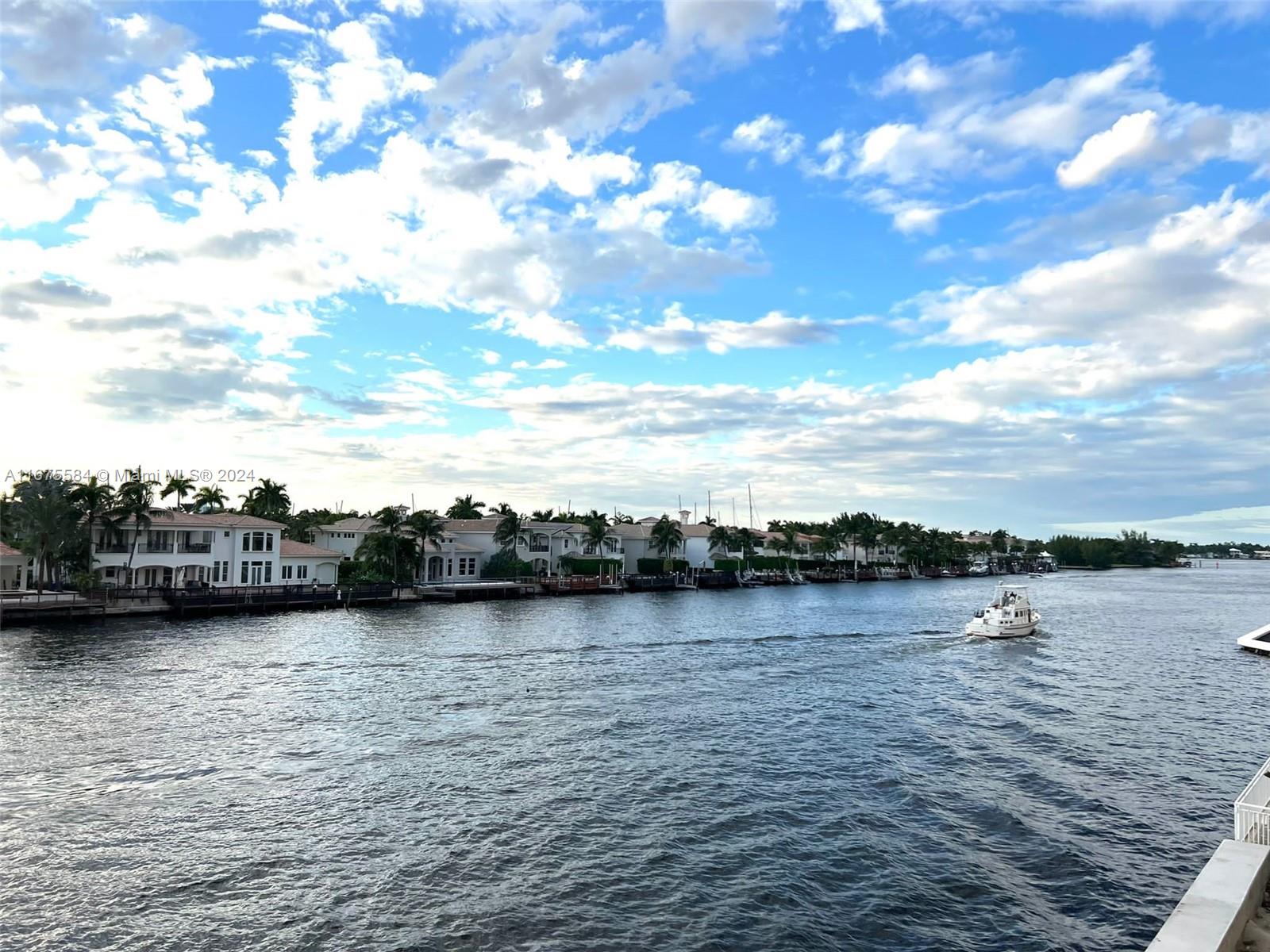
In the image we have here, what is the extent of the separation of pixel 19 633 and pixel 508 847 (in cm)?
4960

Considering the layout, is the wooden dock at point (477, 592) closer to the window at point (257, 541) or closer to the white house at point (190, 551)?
the white house at point (190, 551)

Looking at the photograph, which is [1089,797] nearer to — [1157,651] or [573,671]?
[573,671]

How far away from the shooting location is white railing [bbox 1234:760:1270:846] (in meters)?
13.4

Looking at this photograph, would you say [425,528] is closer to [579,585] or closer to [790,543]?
[579,585]

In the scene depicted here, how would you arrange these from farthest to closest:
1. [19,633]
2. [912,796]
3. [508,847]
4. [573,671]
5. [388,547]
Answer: [388,547], [19,633], [573,671], [912,796], [508,847]

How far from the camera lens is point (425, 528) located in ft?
310

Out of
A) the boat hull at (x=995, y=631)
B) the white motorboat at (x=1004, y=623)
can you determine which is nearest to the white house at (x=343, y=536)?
the boat hull at (x=995, y=631)

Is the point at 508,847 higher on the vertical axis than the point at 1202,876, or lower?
lower

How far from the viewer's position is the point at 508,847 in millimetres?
19500

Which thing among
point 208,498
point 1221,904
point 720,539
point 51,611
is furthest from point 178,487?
point 1221,904

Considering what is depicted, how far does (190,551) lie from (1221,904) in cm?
8108

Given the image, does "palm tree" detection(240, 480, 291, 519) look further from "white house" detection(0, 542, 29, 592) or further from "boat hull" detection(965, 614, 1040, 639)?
"boat hull" detection(965, 614, 1040, 639)

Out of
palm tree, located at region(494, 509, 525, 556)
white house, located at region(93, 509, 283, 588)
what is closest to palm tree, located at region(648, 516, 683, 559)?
palm tree, located at region(494, 509, 525, 556)

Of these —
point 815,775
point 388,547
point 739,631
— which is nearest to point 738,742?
point 815,775
